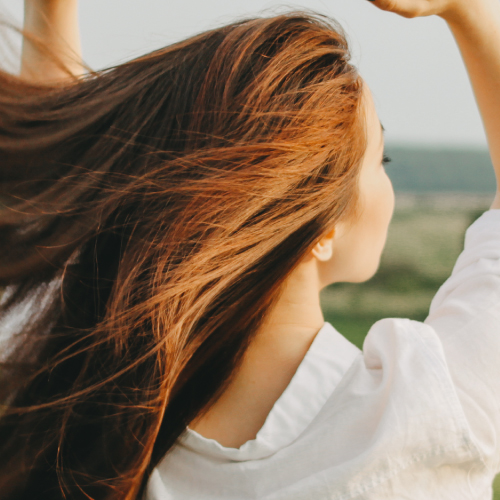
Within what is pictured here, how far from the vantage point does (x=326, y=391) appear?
0.72m

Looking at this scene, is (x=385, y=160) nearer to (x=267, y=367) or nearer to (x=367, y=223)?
(x=367, y=223)

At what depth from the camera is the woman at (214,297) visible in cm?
68

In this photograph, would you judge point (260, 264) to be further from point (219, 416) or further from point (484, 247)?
point (484, 247)

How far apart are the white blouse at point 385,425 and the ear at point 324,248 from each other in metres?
0.14

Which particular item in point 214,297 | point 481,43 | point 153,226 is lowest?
point 214,297

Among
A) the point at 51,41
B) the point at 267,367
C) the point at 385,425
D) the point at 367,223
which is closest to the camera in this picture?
the point at 385,425

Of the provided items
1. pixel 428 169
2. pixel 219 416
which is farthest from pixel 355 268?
pixel 428 169

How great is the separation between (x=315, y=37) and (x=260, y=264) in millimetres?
338

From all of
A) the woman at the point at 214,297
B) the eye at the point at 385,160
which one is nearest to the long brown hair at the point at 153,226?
the woman at the point at 214,297

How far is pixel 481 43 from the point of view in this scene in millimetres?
890

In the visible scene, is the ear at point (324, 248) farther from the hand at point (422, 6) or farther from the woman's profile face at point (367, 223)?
the hand at point (422, 6)

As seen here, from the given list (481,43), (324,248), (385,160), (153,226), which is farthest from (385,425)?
(481,43)

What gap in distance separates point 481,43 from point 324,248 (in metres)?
0.44

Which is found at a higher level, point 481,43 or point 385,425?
point 481,43
